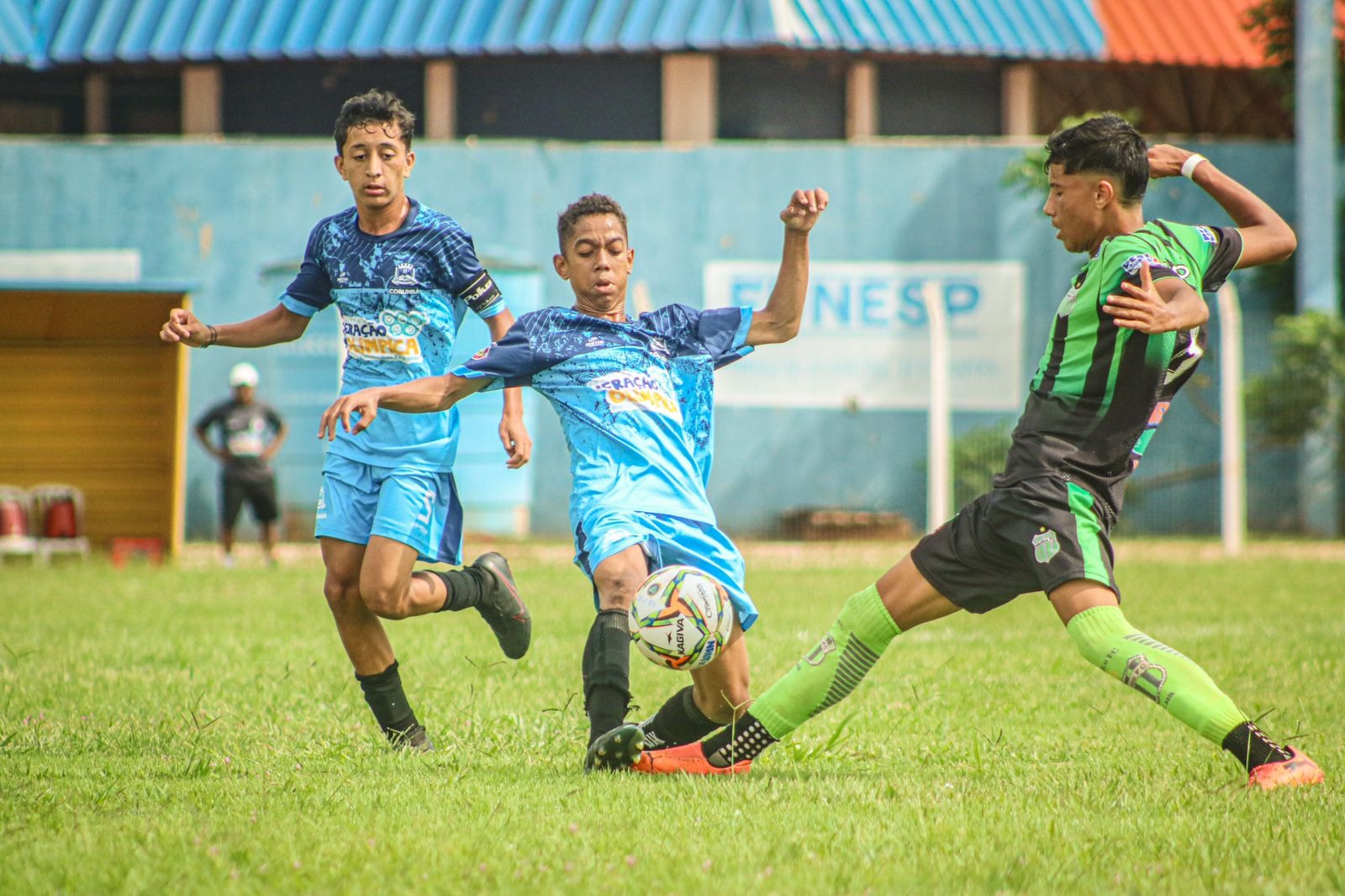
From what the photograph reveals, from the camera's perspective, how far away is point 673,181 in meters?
20.1

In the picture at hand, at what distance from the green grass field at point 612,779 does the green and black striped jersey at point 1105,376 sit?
1042 millimetres

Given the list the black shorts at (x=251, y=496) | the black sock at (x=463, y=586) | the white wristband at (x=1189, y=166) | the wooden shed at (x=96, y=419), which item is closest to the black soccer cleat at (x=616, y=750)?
the black sock at (x=463, y=586)

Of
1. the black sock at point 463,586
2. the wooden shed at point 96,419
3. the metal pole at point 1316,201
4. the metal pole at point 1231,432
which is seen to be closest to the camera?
the black sock at point 463,586

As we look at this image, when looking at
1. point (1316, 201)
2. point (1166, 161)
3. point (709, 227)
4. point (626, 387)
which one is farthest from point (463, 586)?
point (1316, 201)

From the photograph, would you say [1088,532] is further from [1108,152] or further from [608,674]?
[608,674]

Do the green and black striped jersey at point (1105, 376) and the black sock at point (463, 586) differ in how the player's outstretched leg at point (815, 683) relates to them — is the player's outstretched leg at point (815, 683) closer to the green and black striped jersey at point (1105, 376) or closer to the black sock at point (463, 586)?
the green and black striped jersey at point (1105, 376)

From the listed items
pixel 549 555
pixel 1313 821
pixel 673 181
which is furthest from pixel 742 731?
pixel 673 181

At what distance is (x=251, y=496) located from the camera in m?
16.2

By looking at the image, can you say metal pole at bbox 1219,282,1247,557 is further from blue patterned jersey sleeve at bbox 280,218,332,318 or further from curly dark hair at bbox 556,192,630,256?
blue patterned jersey sleeve at bbox 280,218,332,318

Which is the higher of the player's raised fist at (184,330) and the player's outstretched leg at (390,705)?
the player's raised fist at (184,330)

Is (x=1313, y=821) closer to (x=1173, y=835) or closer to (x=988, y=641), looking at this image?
(x=1173, y=835)

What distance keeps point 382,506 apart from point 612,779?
156cm

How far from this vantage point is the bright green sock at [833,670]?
500 centimetres

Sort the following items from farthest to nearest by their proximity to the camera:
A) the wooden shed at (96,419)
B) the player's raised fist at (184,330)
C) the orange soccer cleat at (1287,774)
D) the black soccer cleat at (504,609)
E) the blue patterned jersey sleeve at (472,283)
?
the wooden shed at (96,419) → the black soccer cleat at (504,609) → the blue patterned jersey sleeve at (472,283) → the player's raised fist at (184,330) → the orange soccer cleat at (1287,774)
